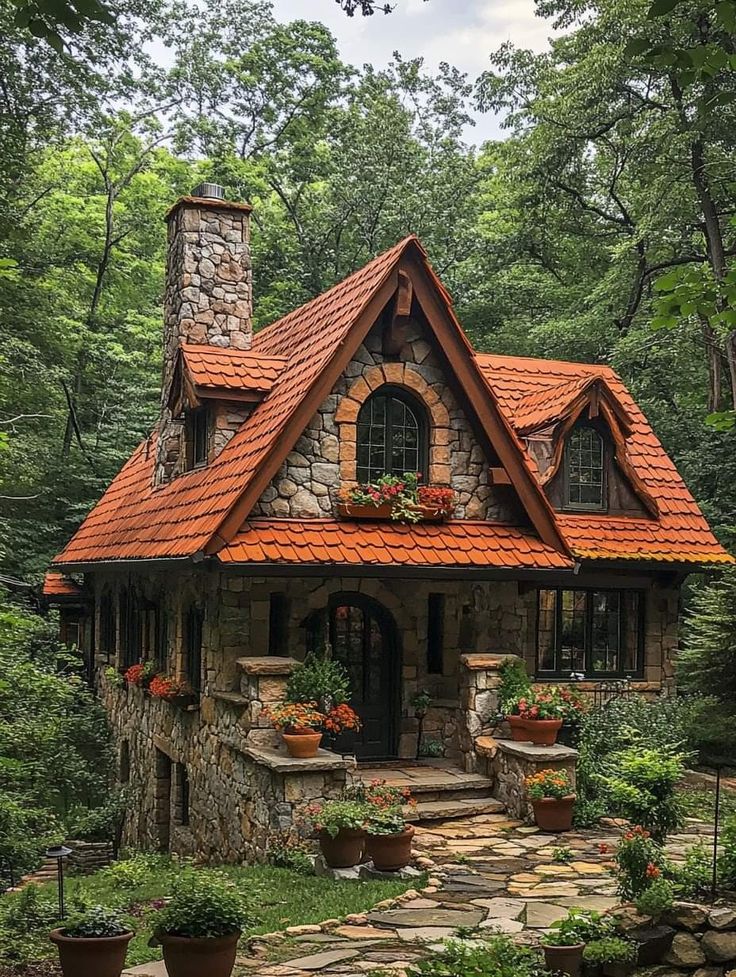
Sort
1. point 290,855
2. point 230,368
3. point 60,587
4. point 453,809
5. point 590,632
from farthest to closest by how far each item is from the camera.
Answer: point 60,587
point 590,632
point 230,368
point 453,809
point 290,855

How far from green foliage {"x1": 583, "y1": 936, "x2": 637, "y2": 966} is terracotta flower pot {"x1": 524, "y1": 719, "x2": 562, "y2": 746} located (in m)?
5.20

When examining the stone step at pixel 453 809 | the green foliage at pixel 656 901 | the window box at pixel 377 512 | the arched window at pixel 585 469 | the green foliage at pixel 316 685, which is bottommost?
the stone step at pixel 453 809

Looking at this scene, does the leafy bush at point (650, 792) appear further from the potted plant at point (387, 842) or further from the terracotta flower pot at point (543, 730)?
the terracotta flower pot at point (543, 730)

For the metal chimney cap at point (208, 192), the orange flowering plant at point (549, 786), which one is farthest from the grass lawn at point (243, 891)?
the metal chimney cap at point (208, 192)

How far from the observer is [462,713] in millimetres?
13188

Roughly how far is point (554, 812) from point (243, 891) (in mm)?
4386

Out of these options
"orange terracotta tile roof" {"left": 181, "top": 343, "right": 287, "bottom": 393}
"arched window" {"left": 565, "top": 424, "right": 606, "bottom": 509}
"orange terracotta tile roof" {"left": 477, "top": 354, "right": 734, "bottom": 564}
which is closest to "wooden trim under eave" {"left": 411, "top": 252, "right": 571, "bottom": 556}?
"orange terracotta tile roof" {"left": 477, "top": 354, "right": 734, "bottom": 564}

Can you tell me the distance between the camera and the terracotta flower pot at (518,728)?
12.3m

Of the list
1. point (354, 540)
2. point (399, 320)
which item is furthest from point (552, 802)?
point (399, 320)

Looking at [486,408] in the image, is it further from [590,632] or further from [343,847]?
[343,847]

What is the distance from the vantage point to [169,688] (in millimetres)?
13656

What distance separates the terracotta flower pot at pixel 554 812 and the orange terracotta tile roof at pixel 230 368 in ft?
20.7

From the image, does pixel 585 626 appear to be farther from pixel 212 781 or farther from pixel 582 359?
pixel 582 359

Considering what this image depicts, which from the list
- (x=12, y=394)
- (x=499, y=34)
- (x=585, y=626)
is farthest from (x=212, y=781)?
(x=499, y=34)
